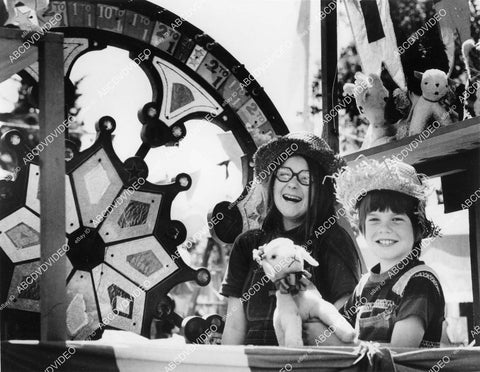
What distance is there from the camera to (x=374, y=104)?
5.02 metres

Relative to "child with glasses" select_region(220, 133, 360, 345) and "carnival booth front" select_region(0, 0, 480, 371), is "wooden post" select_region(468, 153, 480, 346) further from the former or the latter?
"child with glasses" select_region(220, 133, 360, 345)

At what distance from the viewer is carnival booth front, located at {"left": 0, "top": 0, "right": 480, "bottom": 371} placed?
4438mm

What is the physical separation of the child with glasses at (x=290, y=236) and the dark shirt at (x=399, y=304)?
0.35m

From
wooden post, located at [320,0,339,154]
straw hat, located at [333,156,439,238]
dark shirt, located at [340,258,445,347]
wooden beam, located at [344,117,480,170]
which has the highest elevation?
wooden post, located at [320,0,339,154]

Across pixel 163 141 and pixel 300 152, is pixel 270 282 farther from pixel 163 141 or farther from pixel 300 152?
pixel 163 141

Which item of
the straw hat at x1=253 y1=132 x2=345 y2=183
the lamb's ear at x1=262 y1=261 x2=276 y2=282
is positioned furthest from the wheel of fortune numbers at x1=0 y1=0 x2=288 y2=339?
the lamb's ear at x1=262 y1=261 x2=276 y2=282

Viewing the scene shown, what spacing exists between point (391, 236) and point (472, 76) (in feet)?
3.80

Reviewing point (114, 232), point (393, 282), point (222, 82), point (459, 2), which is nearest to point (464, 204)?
point (393, 282)

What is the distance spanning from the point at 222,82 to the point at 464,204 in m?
1.64

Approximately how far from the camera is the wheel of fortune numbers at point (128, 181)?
4488 mm

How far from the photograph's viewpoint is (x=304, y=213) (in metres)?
4.54

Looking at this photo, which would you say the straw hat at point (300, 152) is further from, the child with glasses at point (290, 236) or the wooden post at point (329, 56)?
the wooden post at point (329, 56)

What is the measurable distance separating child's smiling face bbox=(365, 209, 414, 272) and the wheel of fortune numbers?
4.11 feet

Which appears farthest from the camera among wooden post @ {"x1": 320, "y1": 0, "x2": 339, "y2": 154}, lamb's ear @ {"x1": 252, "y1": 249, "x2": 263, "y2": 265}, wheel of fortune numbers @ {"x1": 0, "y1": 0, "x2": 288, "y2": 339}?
wooden post @ {"x1": 320, "y1": 0, "x2": 339, "y2": 154}
